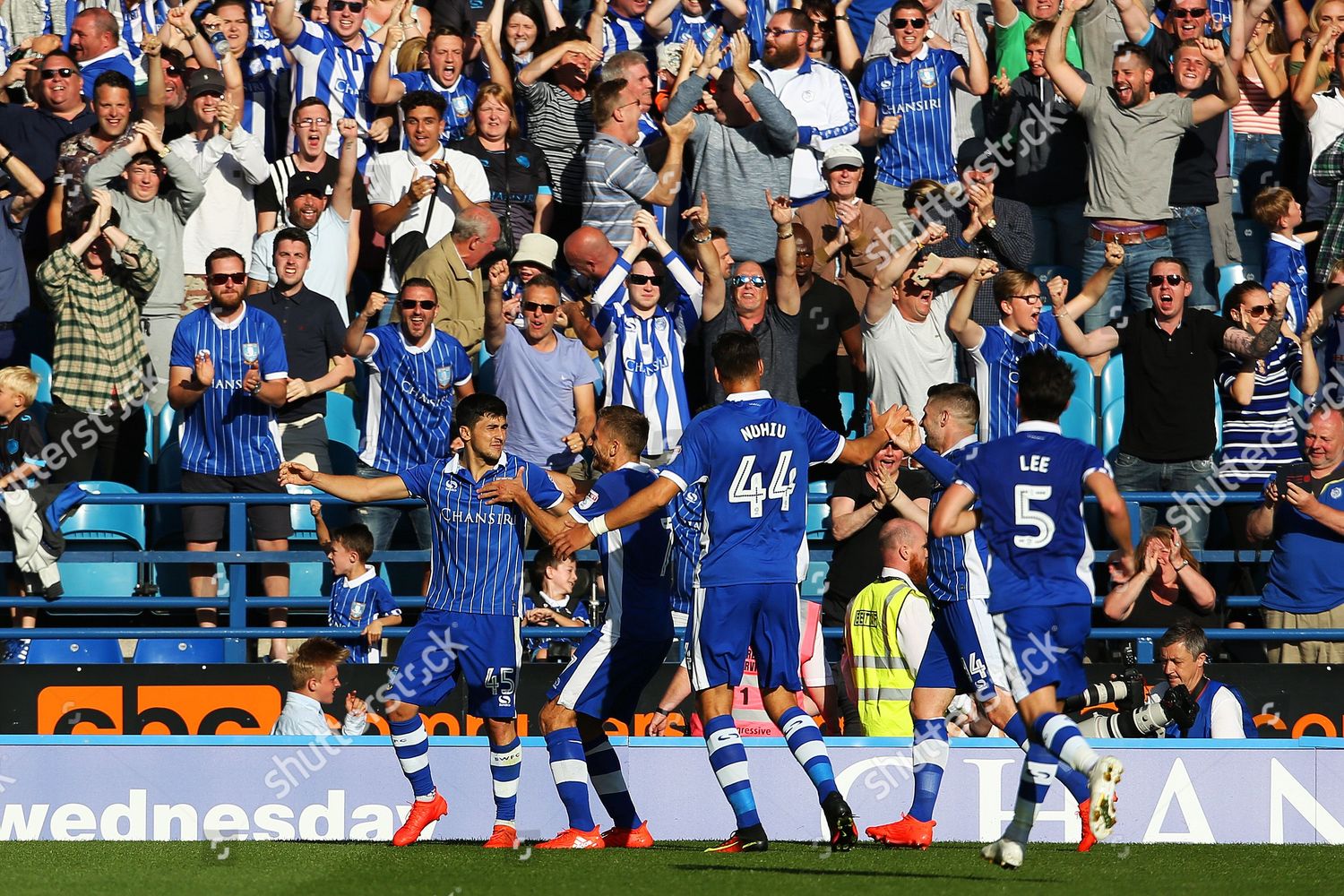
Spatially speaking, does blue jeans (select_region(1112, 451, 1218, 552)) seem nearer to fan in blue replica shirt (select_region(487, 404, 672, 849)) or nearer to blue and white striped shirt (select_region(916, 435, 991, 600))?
blue and white striped shirt (select_region(916, 435, 991, 600))

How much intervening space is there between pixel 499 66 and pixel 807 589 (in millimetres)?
4704

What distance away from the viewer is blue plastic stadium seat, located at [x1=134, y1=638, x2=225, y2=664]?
11.5 metres

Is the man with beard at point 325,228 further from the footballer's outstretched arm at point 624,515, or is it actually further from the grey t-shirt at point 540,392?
the footballer's outstretched arm at point 624,515

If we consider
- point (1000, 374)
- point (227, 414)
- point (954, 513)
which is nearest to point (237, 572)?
point (227, 414)

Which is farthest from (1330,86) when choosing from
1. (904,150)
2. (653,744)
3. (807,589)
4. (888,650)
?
(653,744)

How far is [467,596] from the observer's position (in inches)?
345

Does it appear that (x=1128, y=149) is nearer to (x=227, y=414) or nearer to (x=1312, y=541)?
(x=1312, y=541)

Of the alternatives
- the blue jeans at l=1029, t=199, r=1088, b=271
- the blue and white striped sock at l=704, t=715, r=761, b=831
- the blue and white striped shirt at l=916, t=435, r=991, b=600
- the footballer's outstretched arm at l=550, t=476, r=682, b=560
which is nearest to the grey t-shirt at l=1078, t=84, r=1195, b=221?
the blue jeans at l=1029, t=199, r=1088, b=271

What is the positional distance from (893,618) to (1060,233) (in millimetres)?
5071

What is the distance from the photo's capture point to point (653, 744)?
10.3m

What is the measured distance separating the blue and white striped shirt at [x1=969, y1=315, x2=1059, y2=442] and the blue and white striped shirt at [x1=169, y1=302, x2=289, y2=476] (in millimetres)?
4504

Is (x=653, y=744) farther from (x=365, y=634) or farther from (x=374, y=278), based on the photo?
(x=374, y=278)

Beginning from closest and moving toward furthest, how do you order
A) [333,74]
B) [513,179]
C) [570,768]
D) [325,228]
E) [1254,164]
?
[570,768], [325,228], [513,179], [333,74], [1254,164]

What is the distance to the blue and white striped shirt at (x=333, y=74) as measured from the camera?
13.8 metres
